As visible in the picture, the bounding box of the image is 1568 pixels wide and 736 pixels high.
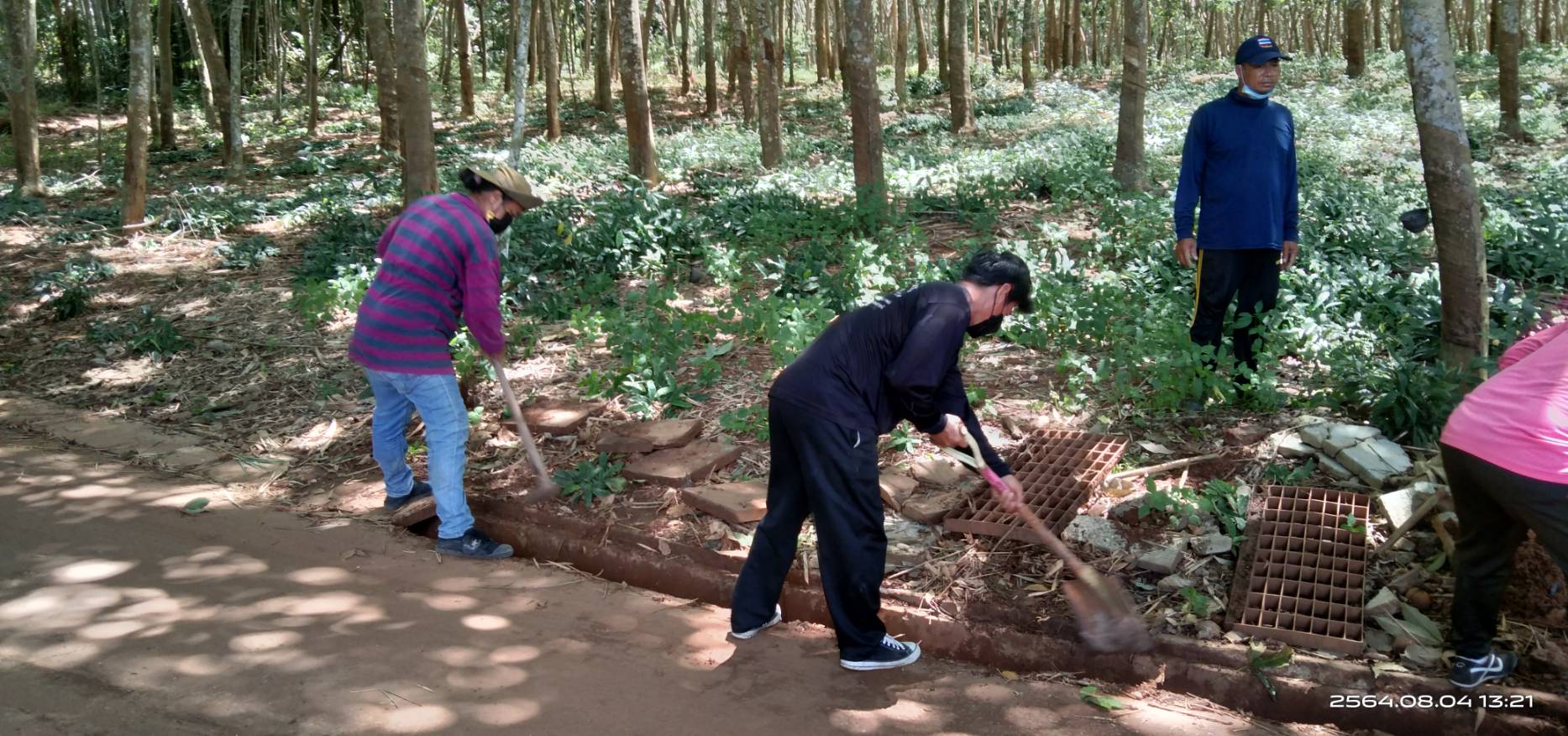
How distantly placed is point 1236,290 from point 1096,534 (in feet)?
6.02

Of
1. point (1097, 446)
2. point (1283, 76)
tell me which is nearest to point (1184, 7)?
point (1283, 76)

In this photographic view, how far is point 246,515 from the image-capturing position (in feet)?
17.1

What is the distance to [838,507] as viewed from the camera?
140 inches

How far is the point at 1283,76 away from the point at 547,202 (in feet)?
53.0

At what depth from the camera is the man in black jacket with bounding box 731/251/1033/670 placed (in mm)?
3400

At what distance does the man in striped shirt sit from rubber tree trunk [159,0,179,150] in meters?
14.5

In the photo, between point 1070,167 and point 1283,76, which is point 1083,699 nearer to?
point 1070,167

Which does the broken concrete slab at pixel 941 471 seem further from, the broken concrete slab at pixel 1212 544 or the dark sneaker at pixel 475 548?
the dark sneaker at pixel 475 548

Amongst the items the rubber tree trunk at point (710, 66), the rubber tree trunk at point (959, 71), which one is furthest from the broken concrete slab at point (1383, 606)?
the rubber tree trunk at point (710, 66)

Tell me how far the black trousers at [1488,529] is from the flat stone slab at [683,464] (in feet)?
10.5

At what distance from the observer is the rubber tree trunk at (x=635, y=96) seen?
11.4 m

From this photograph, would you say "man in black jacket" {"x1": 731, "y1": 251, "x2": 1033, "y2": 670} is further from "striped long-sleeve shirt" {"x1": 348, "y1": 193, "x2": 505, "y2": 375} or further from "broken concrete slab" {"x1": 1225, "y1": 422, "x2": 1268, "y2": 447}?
"broken concrete slab" {"x1": 1225, "y1": 422, "x2": 1268, "y2": 447}

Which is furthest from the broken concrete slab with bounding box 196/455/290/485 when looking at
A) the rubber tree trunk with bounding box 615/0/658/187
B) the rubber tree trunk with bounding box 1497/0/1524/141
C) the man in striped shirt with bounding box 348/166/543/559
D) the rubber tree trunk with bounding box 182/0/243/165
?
the rubber tree trunk with bounding box 1497/0/1524/141

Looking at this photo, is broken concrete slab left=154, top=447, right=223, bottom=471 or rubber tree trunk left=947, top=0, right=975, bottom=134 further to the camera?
rubber tree trunk left=947, top=0, right=975, bottom=134
